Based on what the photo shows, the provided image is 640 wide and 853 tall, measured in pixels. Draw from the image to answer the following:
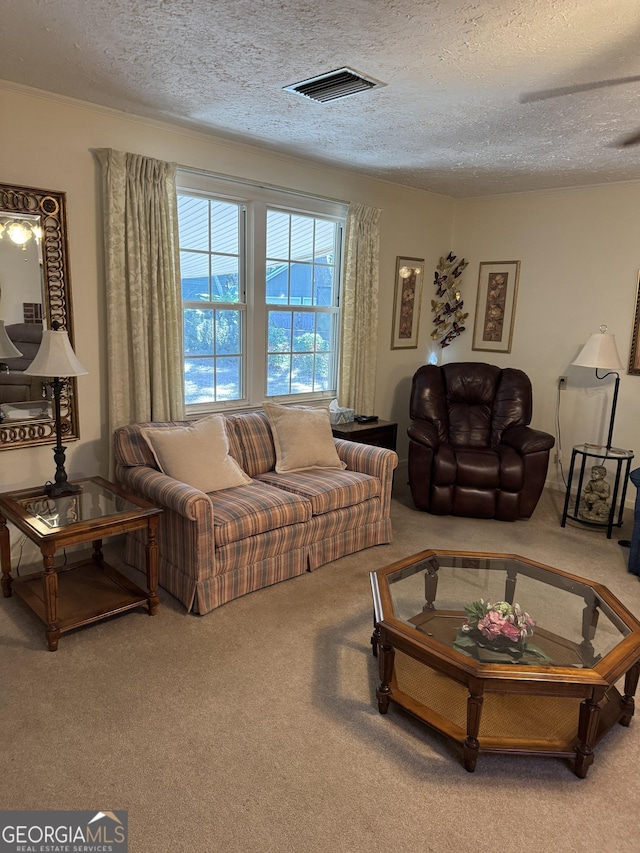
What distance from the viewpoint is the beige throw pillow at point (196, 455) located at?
3.31m

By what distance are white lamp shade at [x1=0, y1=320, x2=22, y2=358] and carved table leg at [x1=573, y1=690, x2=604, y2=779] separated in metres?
3.12

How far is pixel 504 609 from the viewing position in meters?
2.30

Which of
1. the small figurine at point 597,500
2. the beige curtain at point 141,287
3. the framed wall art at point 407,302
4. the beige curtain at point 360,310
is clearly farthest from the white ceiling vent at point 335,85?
the small figurine at point 597,500

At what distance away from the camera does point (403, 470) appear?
5762 mm

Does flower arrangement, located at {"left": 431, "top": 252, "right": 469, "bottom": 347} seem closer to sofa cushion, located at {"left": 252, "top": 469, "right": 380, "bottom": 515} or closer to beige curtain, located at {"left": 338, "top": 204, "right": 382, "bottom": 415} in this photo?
beige curtain, located at {"left": 338, "top": 204, "right": 382, "bottom": 415}

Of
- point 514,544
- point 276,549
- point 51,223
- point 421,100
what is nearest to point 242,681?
point 276,549

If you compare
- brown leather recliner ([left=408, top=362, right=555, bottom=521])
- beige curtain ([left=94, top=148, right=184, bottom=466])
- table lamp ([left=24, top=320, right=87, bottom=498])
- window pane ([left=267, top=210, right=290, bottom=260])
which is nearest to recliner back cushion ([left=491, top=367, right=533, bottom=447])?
brown leather recliner ([left=408, top=362, right=555, bottom=521])

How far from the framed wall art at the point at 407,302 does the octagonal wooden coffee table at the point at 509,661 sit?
10.3 ft

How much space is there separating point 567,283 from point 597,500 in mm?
1928

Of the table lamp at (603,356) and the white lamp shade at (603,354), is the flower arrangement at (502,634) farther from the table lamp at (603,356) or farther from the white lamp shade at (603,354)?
the white lamp shade at (603,354)

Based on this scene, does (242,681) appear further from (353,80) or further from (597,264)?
(597,264)

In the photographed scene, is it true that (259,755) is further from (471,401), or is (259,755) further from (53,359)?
(471,401)

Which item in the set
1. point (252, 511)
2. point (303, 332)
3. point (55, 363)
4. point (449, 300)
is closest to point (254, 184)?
point (303, 332)

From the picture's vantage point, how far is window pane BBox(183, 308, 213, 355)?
407 centimetres
